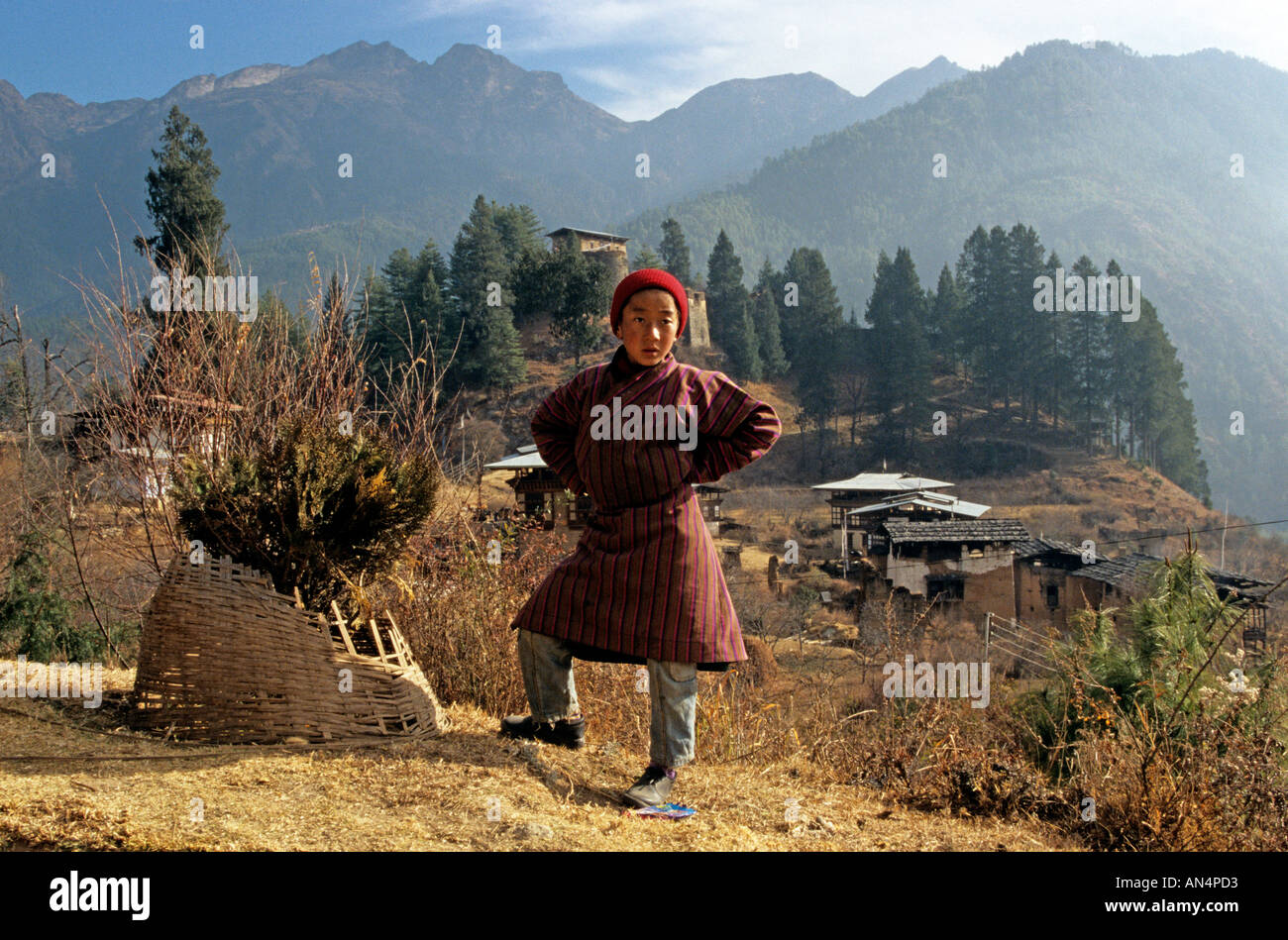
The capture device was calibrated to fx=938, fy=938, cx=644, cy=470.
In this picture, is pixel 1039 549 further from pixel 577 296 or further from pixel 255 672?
pixel 255 672

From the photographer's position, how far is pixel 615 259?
59875 mm

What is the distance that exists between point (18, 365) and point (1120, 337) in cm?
5563

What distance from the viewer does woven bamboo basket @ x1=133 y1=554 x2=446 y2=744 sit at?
13.0 feet

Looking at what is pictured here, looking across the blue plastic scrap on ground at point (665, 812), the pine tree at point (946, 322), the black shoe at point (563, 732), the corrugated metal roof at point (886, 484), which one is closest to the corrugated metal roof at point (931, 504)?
the corrugated metal roof at point (886, 484)

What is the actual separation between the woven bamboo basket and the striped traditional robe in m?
0.80

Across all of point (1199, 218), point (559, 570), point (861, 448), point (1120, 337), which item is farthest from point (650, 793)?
point (1199, 218)

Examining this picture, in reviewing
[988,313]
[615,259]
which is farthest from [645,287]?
[988,313]

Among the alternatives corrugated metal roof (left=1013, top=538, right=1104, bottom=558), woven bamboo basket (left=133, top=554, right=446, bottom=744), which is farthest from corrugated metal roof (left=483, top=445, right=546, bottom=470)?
woven bamboo basket (left=133, top=554, right=446, bottom=744)

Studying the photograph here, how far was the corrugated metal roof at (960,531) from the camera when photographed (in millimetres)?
28016

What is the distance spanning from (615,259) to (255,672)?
2271 inches

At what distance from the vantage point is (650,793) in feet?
11.4

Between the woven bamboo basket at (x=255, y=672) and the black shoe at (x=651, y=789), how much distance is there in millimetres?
1115
